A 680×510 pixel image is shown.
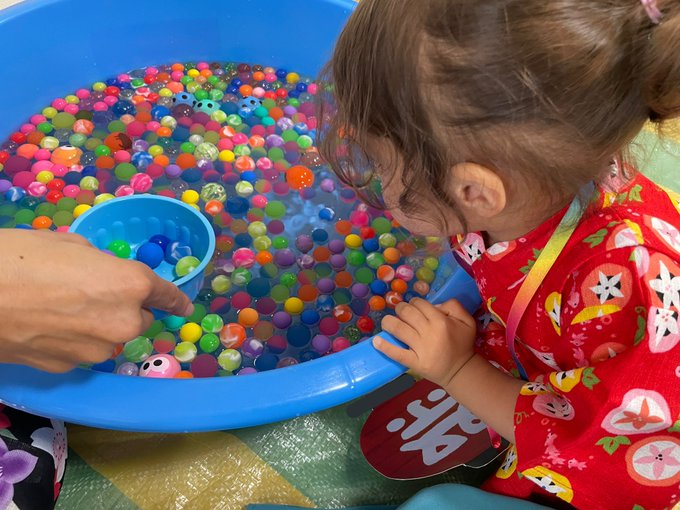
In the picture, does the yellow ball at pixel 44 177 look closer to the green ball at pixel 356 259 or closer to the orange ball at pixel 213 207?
the orange ball at pixel 213 207

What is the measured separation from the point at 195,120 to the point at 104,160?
177 mm

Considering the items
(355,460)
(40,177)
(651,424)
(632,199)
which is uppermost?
(632,199)

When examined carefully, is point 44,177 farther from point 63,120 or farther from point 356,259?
point 356,259

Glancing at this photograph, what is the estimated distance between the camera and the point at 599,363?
1.67 feet

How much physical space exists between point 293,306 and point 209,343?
13 cm

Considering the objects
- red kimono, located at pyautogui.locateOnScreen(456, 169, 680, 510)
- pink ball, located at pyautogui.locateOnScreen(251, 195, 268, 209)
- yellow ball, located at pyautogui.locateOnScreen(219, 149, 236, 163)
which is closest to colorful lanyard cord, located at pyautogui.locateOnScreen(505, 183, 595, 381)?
red kimono, located at pyautogui.locateOnScreen(456, 169, 680, 510)

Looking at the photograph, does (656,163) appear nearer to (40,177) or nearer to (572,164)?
(572,164)

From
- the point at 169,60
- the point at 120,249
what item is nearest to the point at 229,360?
the point at 120,249

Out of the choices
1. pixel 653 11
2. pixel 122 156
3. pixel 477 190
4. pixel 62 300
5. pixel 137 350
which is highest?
pixel 653 11

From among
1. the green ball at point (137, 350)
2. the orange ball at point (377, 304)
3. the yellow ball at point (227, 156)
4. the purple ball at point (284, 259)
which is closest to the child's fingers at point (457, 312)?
the orange ball at point (377, 304)

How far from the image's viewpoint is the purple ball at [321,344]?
2.65 feet

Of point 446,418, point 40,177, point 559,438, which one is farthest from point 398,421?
point 40,177

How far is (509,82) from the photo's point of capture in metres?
0.39

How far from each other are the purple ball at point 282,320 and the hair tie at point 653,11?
0.59 meters
